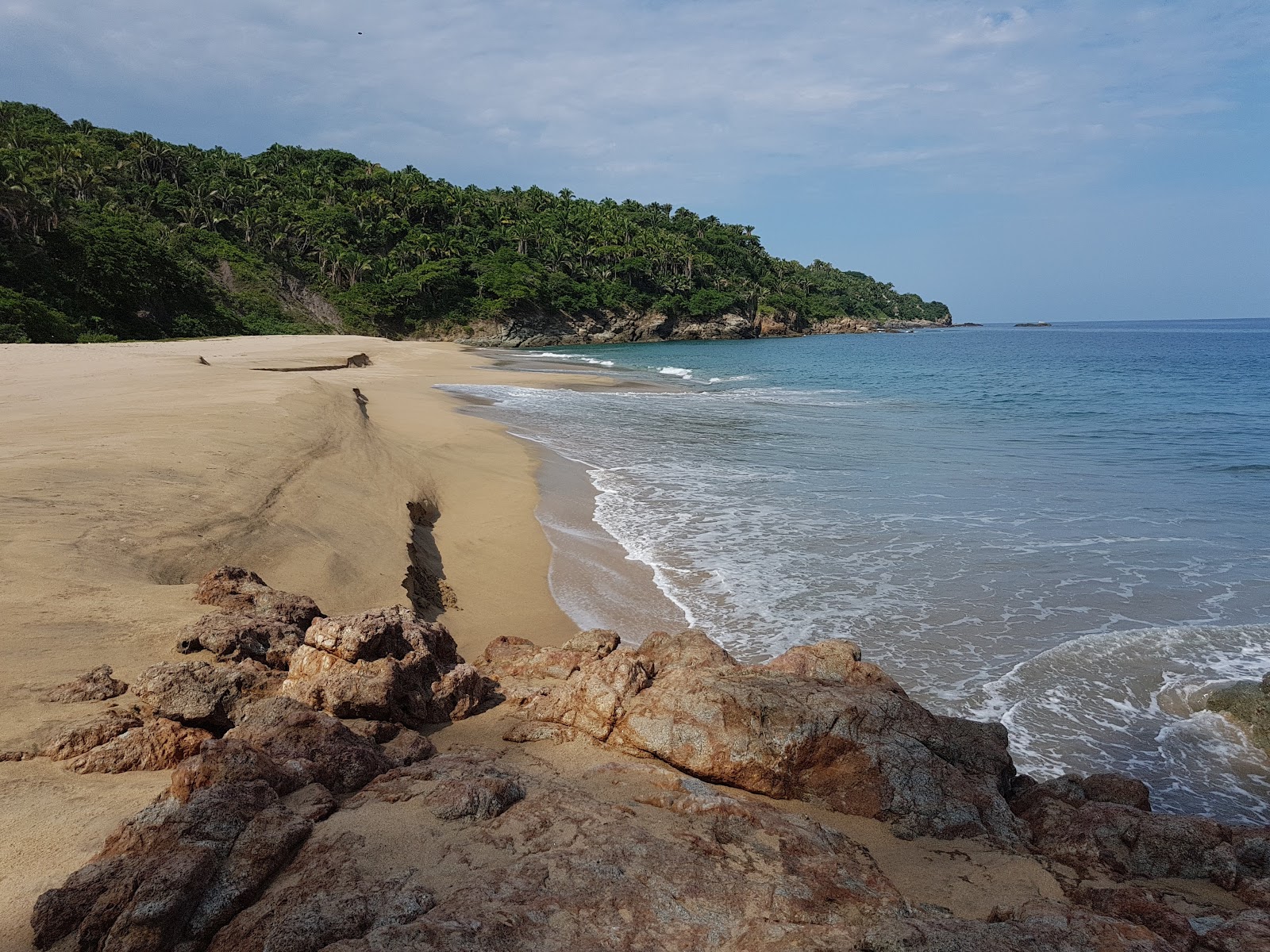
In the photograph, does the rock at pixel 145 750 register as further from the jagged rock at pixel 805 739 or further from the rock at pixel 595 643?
the rock at pixel 595 643

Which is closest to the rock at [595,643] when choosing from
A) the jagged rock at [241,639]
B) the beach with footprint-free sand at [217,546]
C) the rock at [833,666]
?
the beach with footprint-free sand at [217,546]

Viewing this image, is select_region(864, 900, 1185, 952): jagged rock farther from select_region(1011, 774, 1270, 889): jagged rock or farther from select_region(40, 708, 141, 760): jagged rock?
select_region(40, 708, 141, 760): jagged rock

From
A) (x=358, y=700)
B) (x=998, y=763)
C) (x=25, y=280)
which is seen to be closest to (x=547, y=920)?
(x=358, y=700)

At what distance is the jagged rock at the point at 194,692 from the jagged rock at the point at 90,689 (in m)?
0.11

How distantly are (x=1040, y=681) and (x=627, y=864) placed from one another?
5.44m

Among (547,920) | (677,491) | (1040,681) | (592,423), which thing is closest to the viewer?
(547,920)

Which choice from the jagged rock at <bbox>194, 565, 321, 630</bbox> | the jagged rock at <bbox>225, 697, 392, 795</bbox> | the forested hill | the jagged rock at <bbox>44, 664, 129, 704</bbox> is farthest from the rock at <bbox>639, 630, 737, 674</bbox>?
the forested hill

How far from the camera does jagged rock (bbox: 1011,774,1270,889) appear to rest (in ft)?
12.3

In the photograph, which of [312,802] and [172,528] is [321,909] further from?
[172,528]

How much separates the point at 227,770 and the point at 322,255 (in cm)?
7666

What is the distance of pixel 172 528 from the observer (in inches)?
256

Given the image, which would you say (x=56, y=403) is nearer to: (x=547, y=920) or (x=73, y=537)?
(x=73, y=537)

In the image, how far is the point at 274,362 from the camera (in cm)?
2562

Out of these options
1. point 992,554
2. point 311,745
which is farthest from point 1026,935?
point 992,554
